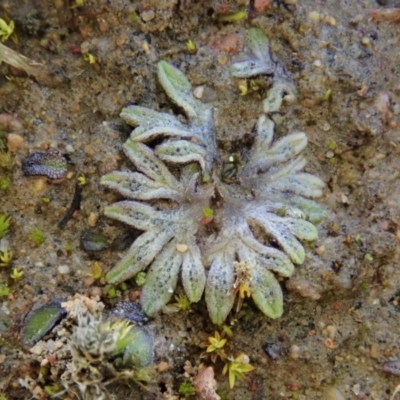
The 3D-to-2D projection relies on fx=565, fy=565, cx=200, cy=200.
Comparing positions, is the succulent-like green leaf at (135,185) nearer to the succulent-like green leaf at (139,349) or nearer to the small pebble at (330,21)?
the succulent-like green leaf at (139,349)

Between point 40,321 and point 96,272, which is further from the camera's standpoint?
point 96,272

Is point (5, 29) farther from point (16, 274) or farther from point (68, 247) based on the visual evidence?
point (16, 274)

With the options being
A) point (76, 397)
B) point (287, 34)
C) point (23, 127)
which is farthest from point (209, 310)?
point (287, 34)

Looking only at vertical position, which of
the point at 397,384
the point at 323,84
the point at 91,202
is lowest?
the point at 397,384

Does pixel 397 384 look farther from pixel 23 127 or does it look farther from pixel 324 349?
pixel 23 127

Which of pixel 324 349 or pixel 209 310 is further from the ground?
pixel 209 310

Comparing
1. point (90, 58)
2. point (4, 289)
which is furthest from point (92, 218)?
point (90, 58)

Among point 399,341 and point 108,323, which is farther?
point 399,341
